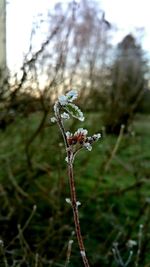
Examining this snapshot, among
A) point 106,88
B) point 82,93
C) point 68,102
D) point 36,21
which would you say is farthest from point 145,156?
point 68,102

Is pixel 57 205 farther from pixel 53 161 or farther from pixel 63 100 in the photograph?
pixel 63 100

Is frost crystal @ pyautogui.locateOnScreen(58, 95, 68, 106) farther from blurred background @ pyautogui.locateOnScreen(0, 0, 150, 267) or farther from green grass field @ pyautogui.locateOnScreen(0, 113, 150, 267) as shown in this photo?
green grass field @ pyautogui.locateOnScreen(0, 113, 150, 267)

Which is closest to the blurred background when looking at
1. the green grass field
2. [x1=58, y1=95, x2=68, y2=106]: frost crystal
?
the green grass field

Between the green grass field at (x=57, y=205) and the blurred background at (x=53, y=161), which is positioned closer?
the blurred background at (x=53, y=161)

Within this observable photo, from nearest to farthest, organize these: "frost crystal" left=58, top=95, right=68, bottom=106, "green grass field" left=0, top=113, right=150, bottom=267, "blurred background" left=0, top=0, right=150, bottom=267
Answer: "frost crystal" left=58, top=95, right=68, bottom=106 → "blurred background" left=0, top=0, right=150, bottom=267 → "green grass field" left=0, top=113, right=150, bottom=267

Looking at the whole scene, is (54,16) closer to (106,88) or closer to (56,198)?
(56,198)

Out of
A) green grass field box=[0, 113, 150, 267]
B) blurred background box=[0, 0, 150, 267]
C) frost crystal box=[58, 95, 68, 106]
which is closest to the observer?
frost crystal box=[58, 95, 68, 106]

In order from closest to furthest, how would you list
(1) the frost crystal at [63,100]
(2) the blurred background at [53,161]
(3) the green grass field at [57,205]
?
1. (1) the frost crystal at [63,100]
2. (2) the blurred background at [53,161]
3. (3) the green grass field at [57,205]

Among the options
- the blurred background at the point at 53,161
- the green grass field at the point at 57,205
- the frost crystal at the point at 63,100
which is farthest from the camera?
the green grass field at the point at 57,205

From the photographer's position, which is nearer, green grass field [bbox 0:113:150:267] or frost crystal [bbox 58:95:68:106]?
frost crystal [bbox 58:95:68:106]

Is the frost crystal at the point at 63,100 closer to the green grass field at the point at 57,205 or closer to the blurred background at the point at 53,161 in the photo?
the blurred background at the point at 53,161

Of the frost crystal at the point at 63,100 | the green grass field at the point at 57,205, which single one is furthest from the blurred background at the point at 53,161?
the frost crystal at the point at 63,100
